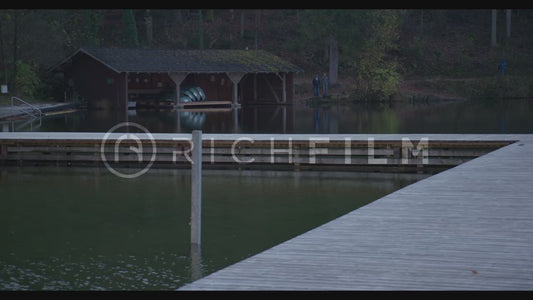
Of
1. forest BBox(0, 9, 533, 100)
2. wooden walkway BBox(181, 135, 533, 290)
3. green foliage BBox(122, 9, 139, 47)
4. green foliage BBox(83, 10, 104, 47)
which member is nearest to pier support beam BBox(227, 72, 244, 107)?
forest BBox(0, 9, 533, 100)

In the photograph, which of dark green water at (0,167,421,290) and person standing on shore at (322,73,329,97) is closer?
dark green water at (0,167,421,290)

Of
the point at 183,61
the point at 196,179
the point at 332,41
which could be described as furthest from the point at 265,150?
the point at 332,41

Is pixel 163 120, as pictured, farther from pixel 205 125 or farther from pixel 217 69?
pixel 217 69

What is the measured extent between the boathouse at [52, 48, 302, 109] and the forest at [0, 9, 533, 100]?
3088 mm

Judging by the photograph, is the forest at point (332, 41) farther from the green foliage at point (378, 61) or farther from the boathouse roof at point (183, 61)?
the boathouse roof at point (183, 61)

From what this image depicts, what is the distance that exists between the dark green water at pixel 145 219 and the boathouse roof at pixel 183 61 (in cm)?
2484

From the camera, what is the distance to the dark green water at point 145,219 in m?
10.7

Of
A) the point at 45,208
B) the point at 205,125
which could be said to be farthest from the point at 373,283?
the point at 205,125

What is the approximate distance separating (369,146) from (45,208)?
779cm

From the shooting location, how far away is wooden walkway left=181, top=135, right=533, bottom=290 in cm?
723

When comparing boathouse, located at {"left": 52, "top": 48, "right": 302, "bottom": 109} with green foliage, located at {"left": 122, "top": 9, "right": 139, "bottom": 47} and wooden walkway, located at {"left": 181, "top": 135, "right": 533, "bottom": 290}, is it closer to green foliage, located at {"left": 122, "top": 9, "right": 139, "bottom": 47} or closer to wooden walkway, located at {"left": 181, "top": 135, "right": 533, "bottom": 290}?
green foliage, located at {"left": 122, "top": 9, "right": 139, "bottom": 47}

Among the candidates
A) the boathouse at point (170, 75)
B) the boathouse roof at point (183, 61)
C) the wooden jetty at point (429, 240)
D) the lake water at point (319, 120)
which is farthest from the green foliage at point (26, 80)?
the wooden jetty at point (429, 240)

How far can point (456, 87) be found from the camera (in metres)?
56.3
